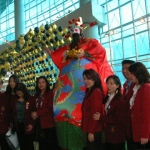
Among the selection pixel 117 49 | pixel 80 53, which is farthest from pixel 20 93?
pixel 117 49

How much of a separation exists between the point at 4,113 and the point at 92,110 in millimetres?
1564

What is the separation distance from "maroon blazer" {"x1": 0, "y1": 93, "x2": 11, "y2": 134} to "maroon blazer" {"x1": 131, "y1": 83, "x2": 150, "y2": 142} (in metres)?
1.93

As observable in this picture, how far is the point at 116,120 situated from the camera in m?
2.14

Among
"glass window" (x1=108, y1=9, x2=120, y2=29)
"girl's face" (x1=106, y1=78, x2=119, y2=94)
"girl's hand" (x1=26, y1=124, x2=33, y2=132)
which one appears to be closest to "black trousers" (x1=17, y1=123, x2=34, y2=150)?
"girl's hand" (x1=26, y1=124, x2=33, y2=132)

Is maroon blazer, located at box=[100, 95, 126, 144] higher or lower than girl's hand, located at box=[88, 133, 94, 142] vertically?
higher

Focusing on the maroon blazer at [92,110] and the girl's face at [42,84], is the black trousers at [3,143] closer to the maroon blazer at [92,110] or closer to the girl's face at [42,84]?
the girl's face at [42,84]

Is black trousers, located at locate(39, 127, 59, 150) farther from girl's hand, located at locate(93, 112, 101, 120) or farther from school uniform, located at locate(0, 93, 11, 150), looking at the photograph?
girl's hand, located at locate(93, 112, 101, 120)

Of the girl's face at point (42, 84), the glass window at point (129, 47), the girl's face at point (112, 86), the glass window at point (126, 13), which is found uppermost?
the glass window at point (126, 13)

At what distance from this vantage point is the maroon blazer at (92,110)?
2148 mm

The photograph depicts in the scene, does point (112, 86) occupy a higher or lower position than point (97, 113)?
higher

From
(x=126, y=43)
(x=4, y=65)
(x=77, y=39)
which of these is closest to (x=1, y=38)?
(x=126, y=43)

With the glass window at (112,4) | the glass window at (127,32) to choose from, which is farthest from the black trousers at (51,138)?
the glass window at (112,4)

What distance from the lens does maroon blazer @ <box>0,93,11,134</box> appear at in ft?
10.5

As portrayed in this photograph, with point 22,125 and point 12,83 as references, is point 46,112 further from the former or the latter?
point 12,83
